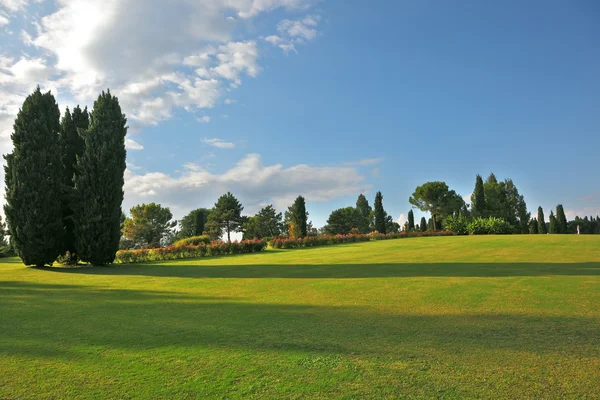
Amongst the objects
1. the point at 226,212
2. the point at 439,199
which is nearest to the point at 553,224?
the point at 439,199

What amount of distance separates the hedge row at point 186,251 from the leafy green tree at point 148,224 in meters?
31.7

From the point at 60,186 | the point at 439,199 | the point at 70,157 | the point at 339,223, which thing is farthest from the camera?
the point at 339,223

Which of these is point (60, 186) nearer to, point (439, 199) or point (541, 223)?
point (439, 199)

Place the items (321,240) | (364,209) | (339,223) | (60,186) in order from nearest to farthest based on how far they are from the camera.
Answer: (60,186), (321,240), (339,223), (364,209)

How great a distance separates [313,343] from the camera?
4414 mm

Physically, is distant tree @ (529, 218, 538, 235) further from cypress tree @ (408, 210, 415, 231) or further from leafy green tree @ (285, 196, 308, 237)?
leafy green tree @ (285, 196, 308, 237)

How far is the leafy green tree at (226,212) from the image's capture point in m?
54.1

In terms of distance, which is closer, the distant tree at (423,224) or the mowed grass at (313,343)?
the mowed grass at (313,343)

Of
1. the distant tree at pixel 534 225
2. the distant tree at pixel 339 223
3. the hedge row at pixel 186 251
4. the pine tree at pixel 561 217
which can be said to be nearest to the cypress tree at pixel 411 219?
the distant tree at pixel 339 223

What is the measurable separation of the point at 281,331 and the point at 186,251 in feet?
67.6

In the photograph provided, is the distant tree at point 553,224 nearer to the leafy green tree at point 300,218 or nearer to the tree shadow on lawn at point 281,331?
the leafy green tree at point 300,218

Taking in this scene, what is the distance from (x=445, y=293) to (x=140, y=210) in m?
55.4

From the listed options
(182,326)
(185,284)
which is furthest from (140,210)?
(182,326)

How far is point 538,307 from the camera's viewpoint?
6102 mm
